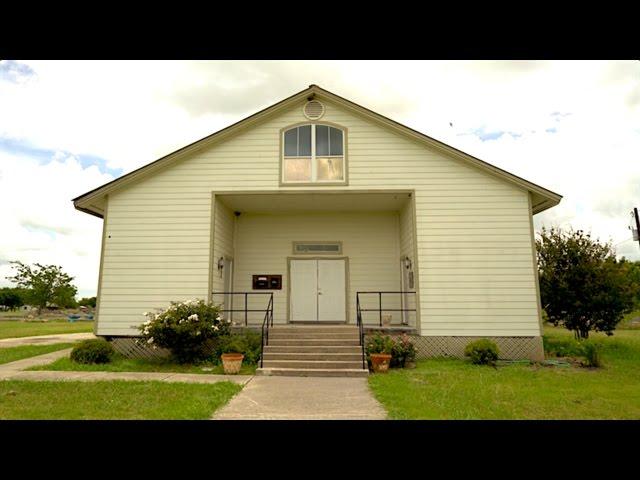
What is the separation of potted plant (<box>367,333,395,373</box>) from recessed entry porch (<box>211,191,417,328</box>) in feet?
9.32

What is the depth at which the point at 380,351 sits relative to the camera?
10.8 metres

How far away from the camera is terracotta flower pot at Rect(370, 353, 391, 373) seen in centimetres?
1012

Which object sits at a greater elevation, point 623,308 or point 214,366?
point 623,308

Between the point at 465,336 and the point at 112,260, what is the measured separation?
1015 cm

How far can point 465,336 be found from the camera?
11.8 m

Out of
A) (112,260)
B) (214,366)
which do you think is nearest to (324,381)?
(214,366)

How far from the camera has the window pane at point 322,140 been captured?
12.8 meters

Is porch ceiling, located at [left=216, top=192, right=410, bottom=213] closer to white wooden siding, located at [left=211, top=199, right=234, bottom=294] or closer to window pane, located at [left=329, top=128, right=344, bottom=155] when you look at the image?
white wooden siding, located at [left=211, top=199, right=234, bottom=294]

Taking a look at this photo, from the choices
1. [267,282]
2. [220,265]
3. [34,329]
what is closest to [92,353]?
[220,265]

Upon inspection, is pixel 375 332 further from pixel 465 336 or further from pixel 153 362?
pixel 153 362

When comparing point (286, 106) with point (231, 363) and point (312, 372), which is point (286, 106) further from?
point (312, 372)

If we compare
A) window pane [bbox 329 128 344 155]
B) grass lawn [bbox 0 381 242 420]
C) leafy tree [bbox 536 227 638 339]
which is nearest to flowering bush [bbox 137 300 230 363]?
grass lawn [bbox 0 381 242 420]

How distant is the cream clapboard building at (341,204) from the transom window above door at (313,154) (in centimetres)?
3
